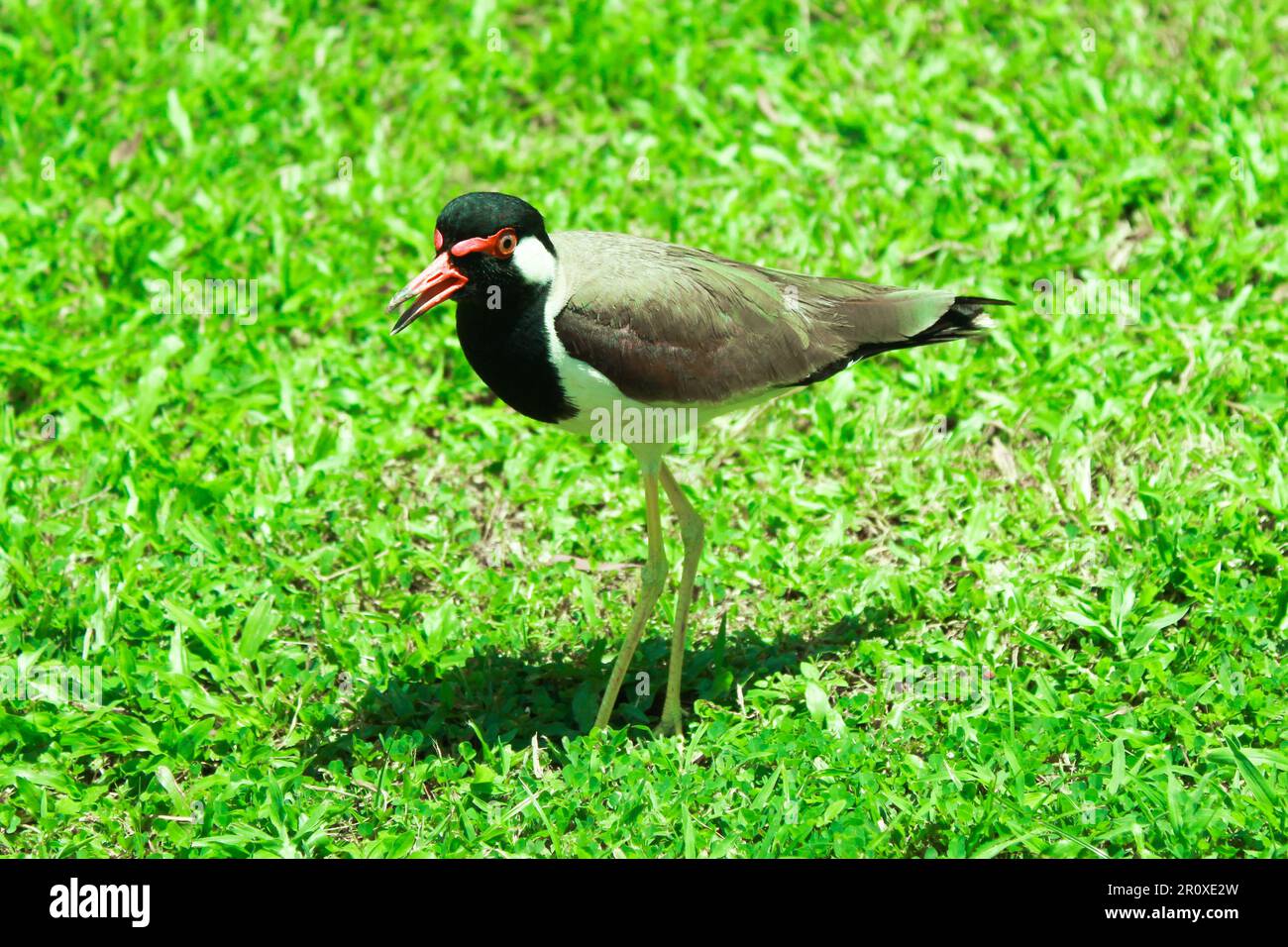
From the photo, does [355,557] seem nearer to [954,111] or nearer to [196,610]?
[196,610]

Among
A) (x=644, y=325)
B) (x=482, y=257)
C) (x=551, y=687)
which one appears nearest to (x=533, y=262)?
(x=482, y=257)

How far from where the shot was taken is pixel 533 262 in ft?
15.2

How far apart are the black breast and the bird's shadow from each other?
1105 millimetres

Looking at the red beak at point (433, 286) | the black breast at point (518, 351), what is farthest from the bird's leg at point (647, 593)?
the red beak at point (433, 286)

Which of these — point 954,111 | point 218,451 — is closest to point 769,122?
point 954,111

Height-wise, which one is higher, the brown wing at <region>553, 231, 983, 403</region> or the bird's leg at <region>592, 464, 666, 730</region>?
the brown wing at <region>553, 231, 983, 403</region>

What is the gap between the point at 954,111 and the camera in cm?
808

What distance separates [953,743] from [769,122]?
14.7ft

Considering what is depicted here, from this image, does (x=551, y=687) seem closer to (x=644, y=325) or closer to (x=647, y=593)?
(x=647, y=593)

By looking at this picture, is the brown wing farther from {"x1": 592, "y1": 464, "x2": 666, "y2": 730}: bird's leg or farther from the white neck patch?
{"x1": 592, "y1": 464, "x2": 666, "y2": 730}: bird's leg

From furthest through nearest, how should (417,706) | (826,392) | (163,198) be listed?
(163,198) < (826,392) < (417,706)

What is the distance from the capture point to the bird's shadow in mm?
4996

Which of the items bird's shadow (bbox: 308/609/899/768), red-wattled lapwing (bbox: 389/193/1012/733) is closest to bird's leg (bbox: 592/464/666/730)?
red-wattled lapwing (bbox: 389/193/1012/733)

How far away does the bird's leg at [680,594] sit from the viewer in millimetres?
5027
